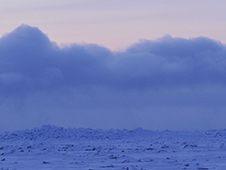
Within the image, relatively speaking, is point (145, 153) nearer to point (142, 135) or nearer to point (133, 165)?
point (133, 165)

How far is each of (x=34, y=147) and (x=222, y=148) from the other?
990 centimetres

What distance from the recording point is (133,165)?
1492 cm

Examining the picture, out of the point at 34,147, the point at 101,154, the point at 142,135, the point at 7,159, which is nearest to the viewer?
the point at 7,159

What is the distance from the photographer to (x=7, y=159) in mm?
17375

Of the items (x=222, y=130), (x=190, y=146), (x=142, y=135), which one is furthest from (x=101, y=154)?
(x=222, y=130)

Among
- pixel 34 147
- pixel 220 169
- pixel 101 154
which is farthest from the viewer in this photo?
pixel 34 147

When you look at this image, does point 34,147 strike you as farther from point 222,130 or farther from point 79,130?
point 222,130

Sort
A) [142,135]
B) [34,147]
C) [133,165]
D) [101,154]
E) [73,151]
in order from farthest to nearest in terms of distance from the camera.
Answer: [142,135]
[34,147]
[73,151]
[101,154]
[133,165]

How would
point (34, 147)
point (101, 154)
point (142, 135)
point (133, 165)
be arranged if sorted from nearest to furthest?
1. point (133, 165)
2. point (101, 154)
3. point (34, 147)
4. point (142, 135)

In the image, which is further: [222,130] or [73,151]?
[222,130]

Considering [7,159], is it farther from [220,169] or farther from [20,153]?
[220,169]

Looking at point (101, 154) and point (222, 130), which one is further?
point (222, 130)

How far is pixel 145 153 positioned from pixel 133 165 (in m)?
4.61

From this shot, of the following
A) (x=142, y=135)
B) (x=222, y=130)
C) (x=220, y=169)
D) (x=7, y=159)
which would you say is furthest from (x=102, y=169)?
(x=222, y=130)
